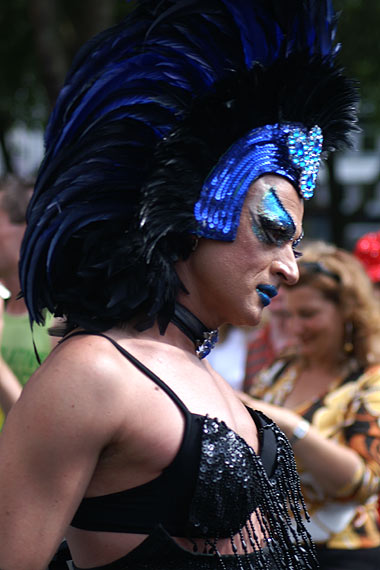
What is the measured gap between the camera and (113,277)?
1.69 metres

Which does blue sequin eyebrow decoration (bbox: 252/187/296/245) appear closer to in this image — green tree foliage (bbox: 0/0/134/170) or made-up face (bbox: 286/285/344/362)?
made-up face (bbox: 286/285/344/362)

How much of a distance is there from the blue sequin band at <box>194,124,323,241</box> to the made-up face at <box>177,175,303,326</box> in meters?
0.03

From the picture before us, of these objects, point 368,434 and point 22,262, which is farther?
point 368,434

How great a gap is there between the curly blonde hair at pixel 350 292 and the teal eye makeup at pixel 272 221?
169 centimetres

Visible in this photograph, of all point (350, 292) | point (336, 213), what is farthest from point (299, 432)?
point (336, 213)

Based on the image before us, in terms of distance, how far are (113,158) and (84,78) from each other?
0.20 meters

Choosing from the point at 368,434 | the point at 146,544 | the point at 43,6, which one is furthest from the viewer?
the point at 43,6

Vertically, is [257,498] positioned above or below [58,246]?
below

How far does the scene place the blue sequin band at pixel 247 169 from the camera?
173 centimetres

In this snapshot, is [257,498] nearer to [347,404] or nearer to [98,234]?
[98,234]

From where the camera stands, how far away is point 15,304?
3.55 metres

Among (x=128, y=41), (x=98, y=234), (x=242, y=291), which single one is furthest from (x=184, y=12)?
(x=242, y=291)

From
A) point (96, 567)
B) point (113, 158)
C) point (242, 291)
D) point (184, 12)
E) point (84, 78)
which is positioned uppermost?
point (184, 12)

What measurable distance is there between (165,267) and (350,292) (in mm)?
1970
